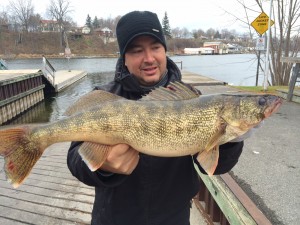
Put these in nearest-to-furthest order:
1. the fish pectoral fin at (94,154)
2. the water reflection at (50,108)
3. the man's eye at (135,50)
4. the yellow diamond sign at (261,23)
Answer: the fish pectoral fin at (94,154) → the man's eye at (135,50) → the yellow diamond sign at (261,23) → the water reflection at (50,108)

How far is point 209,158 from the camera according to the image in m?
2.08

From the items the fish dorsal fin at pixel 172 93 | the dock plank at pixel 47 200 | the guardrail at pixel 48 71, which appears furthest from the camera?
the guardrail at pixel 48 71

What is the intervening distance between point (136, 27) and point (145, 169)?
1.12 meters

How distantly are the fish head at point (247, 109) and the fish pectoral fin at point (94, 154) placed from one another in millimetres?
839

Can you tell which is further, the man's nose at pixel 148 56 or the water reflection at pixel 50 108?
the water reflection at pixel 50 108

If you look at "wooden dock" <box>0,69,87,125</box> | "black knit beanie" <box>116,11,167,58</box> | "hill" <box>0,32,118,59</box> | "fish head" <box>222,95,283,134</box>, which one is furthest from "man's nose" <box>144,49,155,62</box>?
"hill" <box>0,32,118,59</box>

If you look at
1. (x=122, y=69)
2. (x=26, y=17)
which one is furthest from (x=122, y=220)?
(x=26, y=17)

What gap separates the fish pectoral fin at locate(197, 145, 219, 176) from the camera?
6.81 ft

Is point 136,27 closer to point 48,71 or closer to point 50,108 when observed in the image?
point 50,108

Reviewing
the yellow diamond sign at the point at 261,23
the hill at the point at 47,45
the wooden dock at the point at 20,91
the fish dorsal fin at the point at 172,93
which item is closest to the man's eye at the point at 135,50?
the fish dorsal fin at the point at 172,93

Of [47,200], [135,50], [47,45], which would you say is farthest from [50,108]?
[47,45]

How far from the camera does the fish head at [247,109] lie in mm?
2082

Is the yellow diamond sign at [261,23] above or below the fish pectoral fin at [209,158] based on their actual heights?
above

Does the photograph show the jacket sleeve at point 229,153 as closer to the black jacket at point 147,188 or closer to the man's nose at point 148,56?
the black jacket at point 147,188
